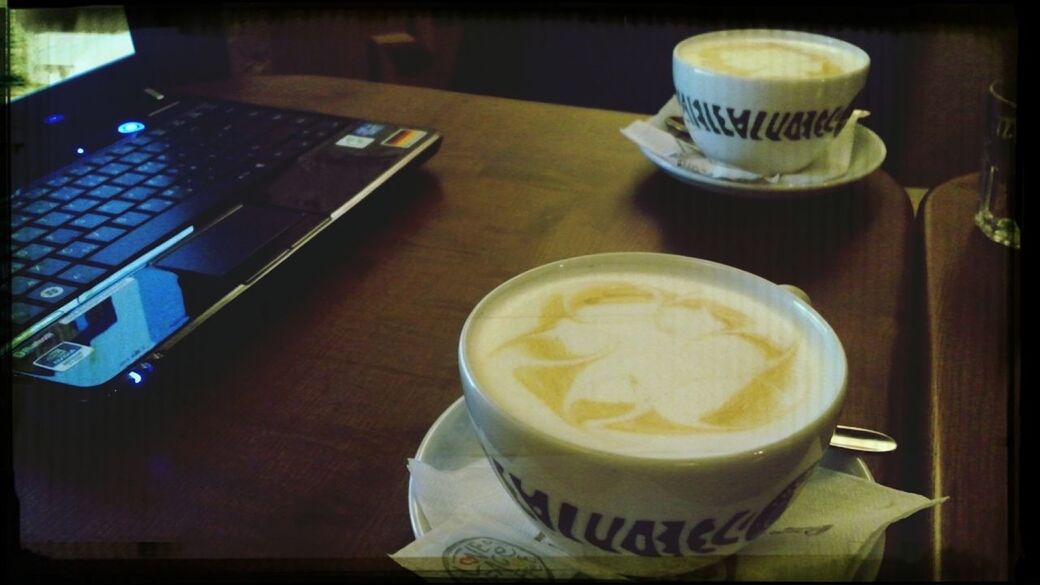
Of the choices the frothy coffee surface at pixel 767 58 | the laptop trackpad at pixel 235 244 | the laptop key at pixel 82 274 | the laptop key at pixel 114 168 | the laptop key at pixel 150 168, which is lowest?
the laptop trackpad at pixel 235 244

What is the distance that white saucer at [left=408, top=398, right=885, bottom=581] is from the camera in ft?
0.67

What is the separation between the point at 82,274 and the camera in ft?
0.88

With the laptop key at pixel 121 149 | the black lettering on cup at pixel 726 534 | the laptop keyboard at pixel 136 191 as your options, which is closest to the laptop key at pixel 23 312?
the laptop keyboard at pixel 136 191

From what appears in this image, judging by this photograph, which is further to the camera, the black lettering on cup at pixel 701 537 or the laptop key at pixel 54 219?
the laptop key at pixel 54 219

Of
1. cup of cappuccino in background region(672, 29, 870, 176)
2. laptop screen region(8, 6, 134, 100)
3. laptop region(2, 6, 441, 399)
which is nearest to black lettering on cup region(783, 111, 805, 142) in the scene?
cup of cappuccino in background region(672, 29, 870, 176)

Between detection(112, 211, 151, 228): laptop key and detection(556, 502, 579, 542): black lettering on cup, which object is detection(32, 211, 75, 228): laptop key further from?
detection(556, 502, 579, 542): black lettering on cup

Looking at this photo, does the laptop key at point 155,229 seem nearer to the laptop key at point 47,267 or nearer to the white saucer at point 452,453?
the laptop key at point 47,267

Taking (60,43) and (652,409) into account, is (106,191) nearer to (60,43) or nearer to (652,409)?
(60,43)

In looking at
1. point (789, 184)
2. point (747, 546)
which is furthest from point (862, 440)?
point (789, 184)

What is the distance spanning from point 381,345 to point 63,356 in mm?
90

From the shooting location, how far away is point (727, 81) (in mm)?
351

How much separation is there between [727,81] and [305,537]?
248 mm

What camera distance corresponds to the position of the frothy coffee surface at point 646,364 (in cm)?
18

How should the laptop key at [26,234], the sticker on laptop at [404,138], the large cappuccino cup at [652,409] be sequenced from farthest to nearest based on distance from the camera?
the sticker on laptop at [404,138] < the laptop key at [26,234] < the large cappuccino cup at [652,409]
